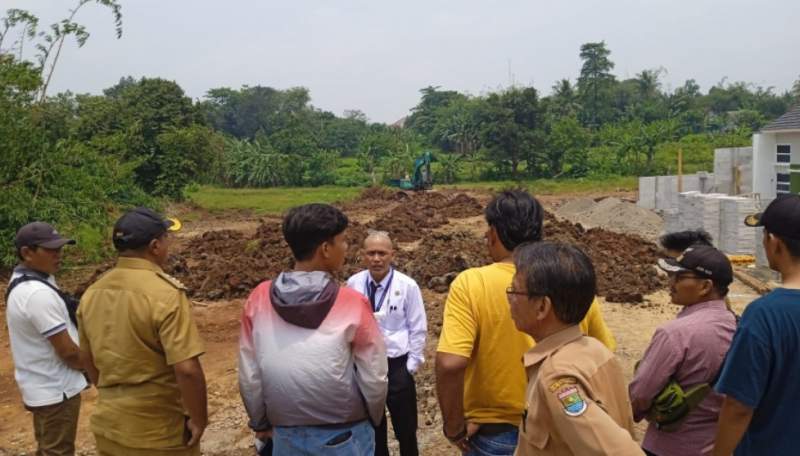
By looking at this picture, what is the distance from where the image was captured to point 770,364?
2.07 meters

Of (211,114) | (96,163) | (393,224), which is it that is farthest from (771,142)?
(211,114)

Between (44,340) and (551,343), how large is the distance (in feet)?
9.04

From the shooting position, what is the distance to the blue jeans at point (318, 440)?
2.54 meters

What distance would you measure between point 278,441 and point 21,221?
10.9 m

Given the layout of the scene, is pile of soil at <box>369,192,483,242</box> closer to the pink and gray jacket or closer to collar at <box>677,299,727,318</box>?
collar at <box>677,299,727,318</box>

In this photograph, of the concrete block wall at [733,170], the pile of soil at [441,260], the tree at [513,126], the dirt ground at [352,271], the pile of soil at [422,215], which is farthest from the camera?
the tree at [513,126]

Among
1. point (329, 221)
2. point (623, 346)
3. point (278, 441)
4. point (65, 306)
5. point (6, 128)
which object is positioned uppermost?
point (6, 128)

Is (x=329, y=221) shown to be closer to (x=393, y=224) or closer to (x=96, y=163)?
(x=96, y=163)

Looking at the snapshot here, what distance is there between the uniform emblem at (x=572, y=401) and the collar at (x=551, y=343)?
0.54ft

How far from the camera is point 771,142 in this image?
1864cm

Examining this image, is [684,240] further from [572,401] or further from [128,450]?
[128,450]

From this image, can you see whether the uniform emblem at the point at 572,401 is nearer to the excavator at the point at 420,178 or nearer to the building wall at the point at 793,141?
the building wall at the point at 793,141

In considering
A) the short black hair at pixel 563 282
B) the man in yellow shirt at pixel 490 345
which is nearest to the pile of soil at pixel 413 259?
the man in yellow shirt at pixel 490 345

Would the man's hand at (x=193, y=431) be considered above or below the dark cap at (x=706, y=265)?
below
